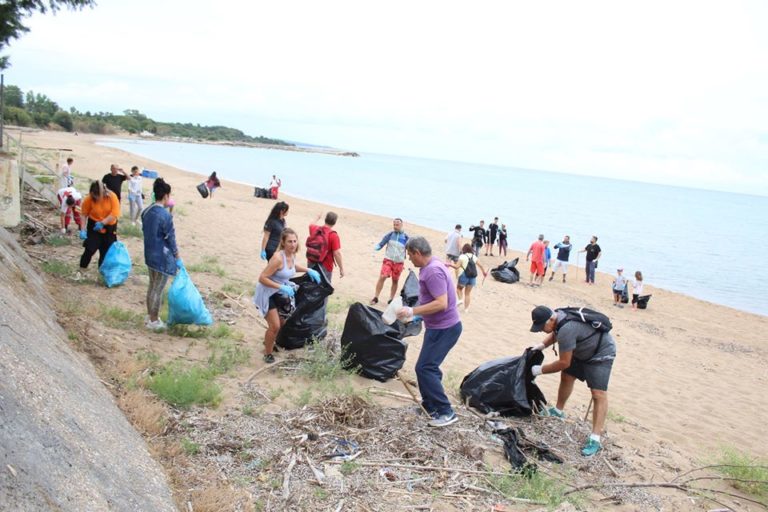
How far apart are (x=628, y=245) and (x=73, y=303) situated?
37.7m

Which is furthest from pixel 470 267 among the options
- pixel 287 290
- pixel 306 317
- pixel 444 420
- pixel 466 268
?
pixel 444 420

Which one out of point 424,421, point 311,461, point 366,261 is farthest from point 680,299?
point 311,461

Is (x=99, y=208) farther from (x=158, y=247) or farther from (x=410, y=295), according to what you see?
(x=410, y=295)

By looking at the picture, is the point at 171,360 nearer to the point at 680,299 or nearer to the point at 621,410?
the point at 621,410

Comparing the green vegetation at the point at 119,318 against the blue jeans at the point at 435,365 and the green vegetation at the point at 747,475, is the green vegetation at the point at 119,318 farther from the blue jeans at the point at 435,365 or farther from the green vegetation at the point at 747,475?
the green vegetation at the point at 747,475

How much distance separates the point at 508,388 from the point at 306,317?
2309 mm

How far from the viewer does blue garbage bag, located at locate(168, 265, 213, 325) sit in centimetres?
596

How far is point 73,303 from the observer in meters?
5.87

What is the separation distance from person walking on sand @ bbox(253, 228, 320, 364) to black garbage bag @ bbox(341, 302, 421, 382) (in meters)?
0.69

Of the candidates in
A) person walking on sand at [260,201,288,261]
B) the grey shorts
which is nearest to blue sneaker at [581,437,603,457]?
the grey shorts

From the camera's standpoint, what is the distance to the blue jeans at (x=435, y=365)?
16.3 feet

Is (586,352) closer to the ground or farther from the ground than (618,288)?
farther from the ground

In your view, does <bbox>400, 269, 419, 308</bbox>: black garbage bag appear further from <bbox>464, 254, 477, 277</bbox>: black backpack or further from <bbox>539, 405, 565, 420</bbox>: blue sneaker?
<bbox>464, 254, 477, 277</bbox>: black backpack

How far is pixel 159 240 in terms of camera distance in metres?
5.89
